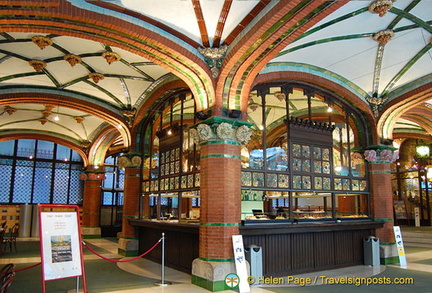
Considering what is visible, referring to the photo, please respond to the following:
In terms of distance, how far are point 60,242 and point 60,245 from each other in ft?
0.16

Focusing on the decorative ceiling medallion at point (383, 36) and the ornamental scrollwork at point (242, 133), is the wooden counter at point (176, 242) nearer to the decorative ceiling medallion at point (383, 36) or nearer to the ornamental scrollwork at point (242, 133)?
the ornamental scrollwork at point (242, 133)

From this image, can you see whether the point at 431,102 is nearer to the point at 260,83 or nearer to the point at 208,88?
the point at 260,83

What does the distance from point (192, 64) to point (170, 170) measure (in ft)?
11.0

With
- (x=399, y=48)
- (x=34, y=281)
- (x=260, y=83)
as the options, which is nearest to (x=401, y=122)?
(x=399, y=48)

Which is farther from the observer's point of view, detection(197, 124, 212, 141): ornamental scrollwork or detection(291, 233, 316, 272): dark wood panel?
detection(291, 233, 316, 272): dark wood panel

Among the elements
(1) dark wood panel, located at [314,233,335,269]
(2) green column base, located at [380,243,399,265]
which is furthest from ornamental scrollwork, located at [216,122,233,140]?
(2) green column base, located at [380,243,399,265]

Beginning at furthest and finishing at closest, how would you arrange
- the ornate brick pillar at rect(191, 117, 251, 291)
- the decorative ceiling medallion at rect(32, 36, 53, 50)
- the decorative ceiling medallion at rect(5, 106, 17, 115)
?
the decorative ceiling medallion at rect(5, 106, 17, 115) < the decorative ceiling medallion at rect(32, 36, 53, 50) < the ornate brick pillar at rect(191, 117, 251, 291)

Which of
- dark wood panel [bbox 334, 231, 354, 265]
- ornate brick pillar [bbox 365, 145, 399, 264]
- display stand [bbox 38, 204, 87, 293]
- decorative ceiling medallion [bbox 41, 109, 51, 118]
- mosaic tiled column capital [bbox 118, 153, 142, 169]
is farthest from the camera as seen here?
decorative ceiling medallion [bbox 41, 109, 51, 118]

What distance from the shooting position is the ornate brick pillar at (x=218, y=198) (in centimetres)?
715

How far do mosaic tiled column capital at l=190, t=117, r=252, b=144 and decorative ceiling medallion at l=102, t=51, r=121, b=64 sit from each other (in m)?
2.82

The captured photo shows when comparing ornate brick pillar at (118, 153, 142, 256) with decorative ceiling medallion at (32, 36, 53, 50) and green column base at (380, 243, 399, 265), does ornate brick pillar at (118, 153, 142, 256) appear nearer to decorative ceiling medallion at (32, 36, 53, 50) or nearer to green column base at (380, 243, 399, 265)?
decorative ceiling medallion at (32, 36, 53, 50)

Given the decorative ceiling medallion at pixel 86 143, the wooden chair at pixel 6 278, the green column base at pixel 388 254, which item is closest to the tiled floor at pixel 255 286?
the green column base at pixel 388 254

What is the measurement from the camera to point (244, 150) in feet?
33.2

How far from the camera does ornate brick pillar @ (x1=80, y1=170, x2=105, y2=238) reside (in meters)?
17.5
